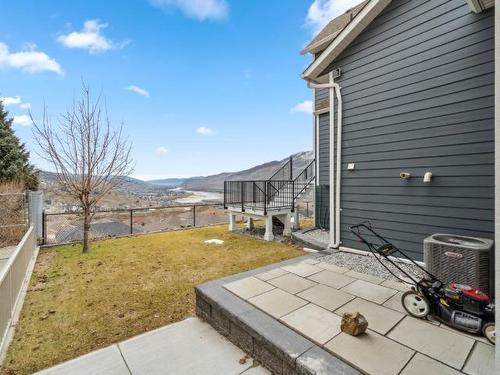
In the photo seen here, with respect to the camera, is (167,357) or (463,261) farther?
(463,261)

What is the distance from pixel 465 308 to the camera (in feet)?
6.94

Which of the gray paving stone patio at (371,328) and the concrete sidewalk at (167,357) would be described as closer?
the gray paving stone patio at (371,328)

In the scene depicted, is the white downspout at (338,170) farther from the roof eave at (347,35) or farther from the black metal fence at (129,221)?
the black metal fence at (129,221)

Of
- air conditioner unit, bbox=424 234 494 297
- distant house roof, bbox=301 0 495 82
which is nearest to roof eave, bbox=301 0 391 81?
distant house roof, bbox=301 0 495 82

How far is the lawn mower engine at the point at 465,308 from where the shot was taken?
204 cm

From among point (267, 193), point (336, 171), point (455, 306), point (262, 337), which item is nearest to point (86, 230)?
point (267, 193)

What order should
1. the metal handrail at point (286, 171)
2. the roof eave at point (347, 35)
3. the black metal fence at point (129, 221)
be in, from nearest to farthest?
the roof eave at point (347, 35) < the black metal fence at point (129, 221) < the metal handrail at point (286, 171)

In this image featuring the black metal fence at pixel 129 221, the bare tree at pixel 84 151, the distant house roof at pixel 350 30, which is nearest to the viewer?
the distant house roof at pixel 350 30

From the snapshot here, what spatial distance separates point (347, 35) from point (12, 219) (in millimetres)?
9445

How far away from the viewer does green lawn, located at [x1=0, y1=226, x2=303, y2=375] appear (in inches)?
103

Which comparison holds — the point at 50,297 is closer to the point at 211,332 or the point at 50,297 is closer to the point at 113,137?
the point at 211,332

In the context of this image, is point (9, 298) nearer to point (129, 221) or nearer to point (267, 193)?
point (129, 221)

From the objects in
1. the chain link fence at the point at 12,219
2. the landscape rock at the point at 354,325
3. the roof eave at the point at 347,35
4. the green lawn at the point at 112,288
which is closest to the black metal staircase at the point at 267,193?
the green lawn at the point at 112,288

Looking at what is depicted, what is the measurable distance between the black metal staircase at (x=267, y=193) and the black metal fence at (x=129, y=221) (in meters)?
1.65
